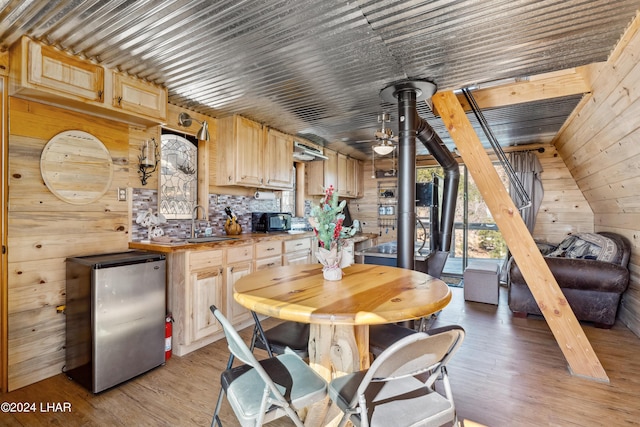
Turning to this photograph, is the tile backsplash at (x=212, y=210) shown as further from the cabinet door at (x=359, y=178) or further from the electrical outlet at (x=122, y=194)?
the cabinet door at (x=359, y=178)

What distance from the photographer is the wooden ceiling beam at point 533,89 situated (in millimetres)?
2957

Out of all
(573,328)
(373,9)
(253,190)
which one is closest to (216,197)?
(253,190)

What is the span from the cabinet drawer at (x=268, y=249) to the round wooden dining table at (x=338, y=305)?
146 centimetres

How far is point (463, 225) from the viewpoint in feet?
20.0

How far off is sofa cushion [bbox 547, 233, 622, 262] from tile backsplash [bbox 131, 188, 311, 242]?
409 centimetres

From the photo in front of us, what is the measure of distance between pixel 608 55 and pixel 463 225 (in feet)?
13.3

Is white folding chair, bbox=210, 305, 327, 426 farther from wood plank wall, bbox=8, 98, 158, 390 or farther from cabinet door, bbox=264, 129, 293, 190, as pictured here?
cabinet door, bbox=264, 129, 293, 190

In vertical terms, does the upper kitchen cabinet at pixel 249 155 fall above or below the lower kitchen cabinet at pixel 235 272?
above

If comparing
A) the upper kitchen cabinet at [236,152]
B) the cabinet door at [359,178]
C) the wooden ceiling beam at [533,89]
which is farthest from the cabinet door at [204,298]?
the cabinet door at [359,178]

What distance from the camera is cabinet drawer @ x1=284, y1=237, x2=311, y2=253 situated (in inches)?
152

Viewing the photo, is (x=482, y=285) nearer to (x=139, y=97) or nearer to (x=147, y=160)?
(x=147, y=160)

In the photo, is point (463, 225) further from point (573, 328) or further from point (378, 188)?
point (573, 328)

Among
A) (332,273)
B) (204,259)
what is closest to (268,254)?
(204,259)

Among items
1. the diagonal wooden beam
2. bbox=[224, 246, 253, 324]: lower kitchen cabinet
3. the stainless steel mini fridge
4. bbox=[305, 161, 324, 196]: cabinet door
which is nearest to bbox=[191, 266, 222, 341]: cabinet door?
bbox=[224, 246, 253, 324]: lower kitchen cabinet
